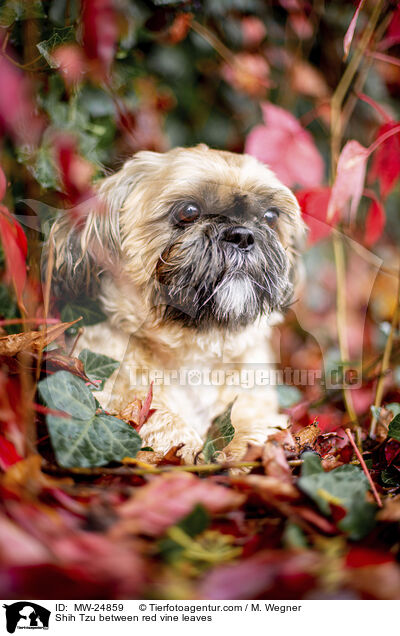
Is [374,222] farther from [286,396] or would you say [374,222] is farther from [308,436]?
[308,436]

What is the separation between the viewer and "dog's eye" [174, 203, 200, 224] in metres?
0.83

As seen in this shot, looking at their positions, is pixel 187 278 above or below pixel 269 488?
above

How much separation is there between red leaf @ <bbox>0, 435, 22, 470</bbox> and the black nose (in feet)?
1.50

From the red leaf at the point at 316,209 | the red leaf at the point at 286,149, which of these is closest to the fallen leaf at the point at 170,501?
the red leaf at the point at 316,209

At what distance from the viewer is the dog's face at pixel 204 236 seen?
31.6 inches

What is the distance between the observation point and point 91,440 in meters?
0.62

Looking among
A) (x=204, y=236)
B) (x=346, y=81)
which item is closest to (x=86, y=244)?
(x=204, y=236)

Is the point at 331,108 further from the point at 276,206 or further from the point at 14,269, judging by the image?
the point at 14,269

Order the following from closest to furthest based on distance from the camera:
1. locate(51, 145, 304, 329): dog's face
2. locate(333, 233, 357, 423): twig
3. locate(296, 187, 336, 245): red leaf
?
1. locate(51, 145, 304, 329): dog's face
2. locate(296, 187, 336, 245): red leaf
3. locate(333, 233, 357, 423): twig

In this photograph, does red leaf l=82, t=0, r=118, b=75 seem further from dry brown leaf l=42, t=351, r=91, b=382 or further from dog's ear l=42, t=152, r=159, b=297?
dry brown leaf l=42, t=351, r=91, b=382

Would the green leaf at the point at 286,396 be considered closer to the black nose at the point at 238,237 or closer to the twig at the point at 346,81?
the black nose at the point at 238,237

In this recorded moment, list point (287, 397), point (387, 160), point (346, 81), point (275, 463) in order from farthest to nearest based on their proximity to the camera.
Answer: point (346, 81) < point (387, 160) < point (287, 397) < point (275, 463)

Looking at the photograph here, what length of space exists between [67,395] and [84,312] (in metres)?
0.29
